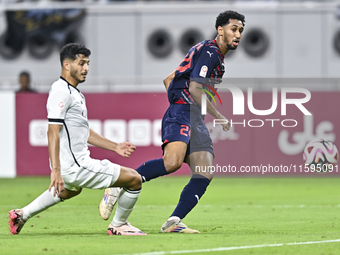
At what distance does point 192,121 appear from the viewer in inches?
277

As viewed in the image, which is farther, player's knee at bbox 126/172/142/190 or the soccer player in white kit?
player's knee at bbox 126/172/142/190

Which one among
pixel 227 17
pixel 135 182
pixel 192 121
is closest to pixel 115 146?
pixel 135 182

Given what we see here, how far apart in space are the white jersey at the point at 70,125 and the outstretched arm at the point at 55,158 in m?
0.12

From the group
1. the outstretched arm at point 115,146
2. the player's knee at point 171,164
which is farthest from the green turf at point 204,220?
the outstretched arm at point 115,146

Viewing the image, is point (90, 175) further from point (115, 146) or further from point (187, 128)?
point (187, 128)

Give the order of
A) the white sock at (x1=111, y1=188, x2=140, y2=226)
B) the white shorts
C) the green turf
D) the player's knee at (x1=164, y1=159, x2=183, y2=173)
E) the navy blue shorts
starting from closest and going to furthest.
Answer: the green turf < the white shorts < the white sock at (x1=111, y1=188, x2=140, y2=226) < the player's knee at (x1=164, y1=159, x2=183, y2=173) < the navy blue shorts

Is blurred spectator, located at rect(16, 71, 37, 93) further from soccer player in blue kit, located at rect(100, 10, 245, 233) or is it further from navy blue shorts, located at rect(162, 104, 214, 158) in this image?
navy blue shorts, located at rect(162, 104, 214, 158)

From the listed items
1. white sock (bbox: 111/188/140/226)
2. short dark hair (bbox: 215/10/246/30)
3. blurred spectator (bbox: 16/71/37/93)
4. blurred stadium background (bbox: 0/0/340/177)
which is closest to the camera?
white sock (bbox: 111/188/140/226)

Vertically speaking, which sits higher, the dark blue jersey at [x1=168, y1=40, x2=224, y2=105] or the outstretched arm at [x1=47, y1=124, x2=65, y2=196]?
the dark blue jersey at [x1=168, y1=40, x2=224, y2=105]

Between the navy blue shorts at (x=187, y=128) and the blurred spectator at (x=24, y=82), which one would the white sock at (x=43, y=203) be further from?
the blurred spectator at (x=24, y=82)

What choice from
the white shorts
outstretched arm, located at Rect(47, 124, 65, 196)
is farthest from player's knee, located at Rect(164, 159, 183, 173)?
outstretched arm, located at Rect(47, 124, 65, 196)

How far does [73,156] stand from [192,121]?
1.41 metres

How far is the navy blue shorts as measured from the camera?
6.82 metres

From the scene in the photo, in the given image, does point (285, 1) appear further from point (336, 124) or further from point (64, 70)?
point (64, 70)
